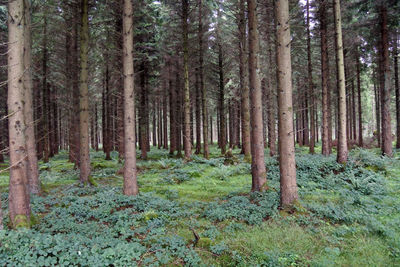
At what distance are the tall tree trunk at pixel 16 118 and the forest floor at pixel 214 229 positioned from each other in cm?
60

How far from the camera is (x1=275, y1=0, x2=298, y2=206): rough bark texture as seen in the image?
629cm

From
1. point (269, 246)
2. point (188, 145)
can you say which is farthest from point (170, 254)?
point (188, 145)

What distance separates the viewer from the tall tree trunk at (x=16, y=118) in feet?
16.0

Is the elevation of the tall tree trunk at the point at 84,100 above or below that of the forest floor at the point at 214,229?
above

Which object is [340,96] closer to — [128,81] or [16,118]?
[128,81]

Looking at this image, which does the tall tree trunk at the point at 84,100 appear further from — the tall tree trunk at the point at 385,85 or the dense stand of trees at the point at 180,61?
the tall tree trunk at the point at 385,85

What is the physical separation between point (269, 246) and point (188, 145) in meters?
11.3

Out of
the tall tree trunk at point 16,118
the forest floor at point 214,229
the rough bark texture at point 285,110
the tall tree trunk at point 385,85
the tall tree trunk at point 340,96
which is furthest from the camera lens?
the tall tree trunk at point 385,85

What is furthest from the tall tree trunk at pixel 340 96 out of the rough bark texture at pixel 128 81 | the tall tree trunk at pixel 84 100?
the tall tree trunk at pixel 84 100

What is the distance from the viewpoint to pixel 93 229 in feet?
17.4

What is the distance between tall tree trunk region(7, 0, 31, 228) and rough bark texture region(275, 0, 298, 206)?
5861 mm

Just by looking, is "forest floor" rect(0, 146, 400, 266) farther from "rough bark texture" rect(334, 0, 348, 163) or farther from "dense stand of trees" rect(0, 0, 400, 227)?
"rough bark texture" rect(334, 0, 348, 163)

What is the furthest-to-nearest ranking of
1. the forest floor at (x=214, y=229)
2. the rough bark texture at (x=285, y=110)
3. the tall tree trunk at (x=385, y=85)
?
the tall tree trunk at (x=385, y=85)
the rough bark texture at (x=285, y=110)
the forest floor at (x=214, y=229)

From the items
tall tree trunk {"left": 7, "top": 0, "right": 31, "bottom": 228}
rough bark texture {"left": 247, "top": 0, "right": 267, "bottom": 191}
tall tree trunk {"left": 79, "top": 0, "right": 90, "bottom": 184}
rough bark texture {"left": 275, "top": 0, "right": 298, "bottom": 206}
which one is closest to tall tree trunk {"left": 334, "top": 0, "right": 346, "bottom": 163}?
rough bark texture {"left": 247, "top": 0, "right": 267, "bottom": 191}
